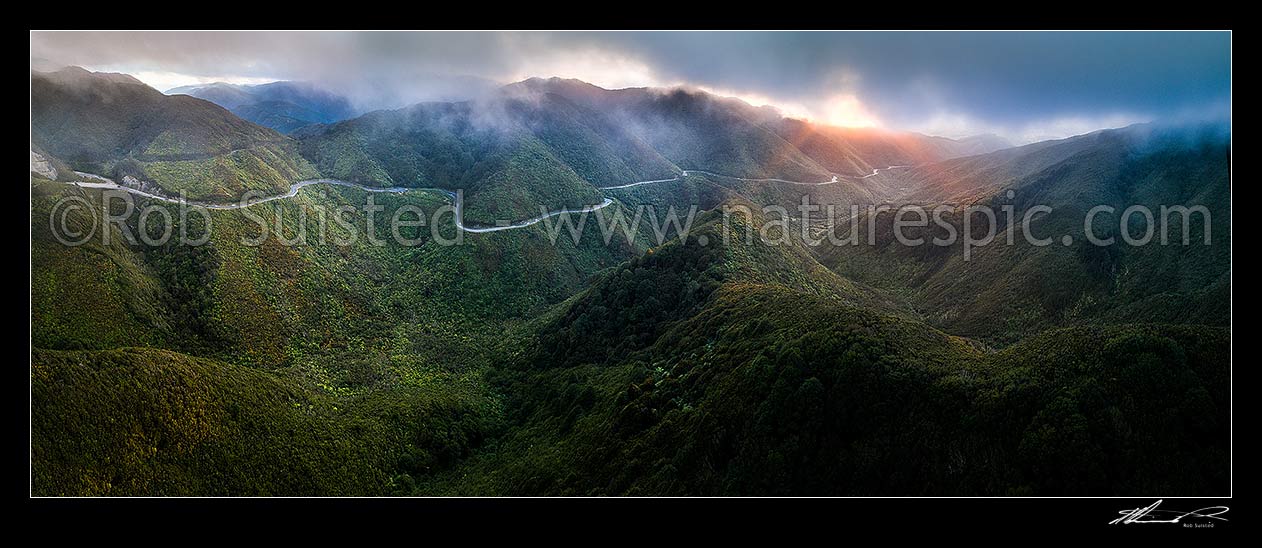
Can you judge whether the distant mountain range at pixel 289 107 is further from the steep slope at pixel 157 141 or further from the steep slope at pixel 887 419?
the steep slope at pixel 887 419

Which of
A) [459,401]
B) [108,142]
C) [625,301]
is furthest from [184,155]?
[625,301]

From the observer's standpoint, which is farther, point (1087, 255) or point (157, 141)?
point (157, 141)

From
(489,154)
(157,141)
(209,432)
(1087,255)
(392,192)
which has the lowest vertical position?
(209,432)

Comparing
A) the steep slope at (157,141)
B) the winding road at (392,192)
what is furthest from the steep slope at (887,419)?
the steep slope at (157,141)

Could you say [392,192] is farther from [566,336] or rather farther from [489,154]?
[566,336]

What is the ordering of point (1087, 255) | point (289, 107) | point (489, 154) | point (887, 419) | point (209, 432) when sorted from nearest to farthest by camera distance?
1. point (887, 419)
2. point (209, 432)
3. point (1087, 255)
4. point (489, 154)
5. point (289, 107)

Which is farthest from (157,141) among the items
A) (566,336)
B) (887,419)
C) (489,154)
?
(887,419)

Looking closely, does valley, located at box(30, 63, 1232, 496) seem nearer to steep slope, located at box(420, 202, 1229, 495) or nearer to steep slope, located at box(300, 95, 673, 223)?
steep slope, located at box(420, 202, 1229, 495)

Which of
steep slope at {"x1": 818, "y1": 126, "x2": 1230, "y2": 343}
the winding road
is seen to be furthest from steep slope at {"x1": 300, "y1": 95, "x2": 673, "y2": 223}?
steep slope at {"x1": 818, "y1": 126, "x2": 1230, "y2": 343}
